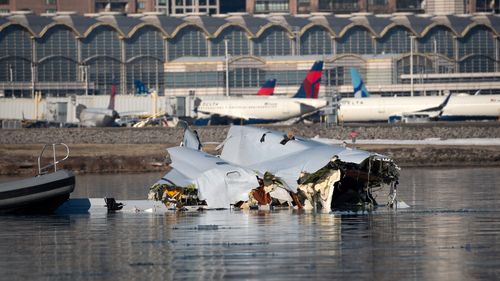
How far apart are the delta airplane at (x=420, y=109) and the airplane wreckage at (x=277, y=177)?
97.6 metres

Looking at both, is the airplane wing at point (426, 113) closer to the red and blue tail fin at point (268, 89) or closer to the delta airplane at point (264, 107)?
the delta airplane at point (264, 107)

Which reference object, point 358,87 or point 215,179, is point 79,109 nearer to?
point 358,87

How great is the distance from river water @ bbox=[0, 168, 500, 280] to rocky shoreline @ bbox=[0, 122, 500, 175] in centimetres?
2334

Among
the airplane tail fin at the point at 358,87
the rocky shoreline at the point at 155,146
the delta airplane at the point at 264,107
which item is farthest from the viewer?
the airplane tail fin at the point at 358,87

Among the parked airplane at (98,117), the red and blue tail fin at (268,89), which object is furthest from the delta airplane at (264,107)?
the parked airplane at (98,117)

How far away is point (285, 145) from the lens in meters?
44.8

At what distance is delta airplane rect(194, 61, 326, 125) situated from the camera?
146125 millimetres

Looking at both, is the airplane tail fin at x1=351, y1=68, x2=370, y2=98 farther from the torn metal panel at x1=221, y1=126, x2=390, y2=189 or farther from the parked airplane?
the torn metal panel at x1=221, y1=126, x2=390, y2=189

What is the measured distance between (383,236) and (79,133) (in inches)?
2817

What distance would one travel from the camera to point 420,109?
474 feet


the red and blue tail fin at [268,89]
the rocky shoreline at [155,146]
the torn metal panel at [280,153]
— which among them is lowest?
the rocky shoreline at [155,146]

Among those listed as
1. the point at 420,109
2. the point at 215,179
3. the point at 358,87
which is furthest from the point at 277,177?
the point at 358,87

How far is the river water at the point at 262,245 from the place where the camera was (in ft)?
89.1

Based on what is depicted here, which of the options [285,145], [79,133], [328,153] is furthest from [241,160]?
[79,133]
